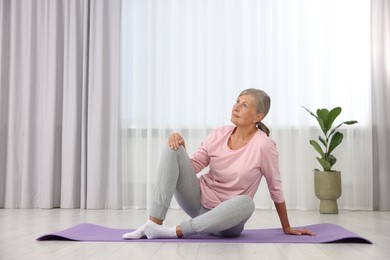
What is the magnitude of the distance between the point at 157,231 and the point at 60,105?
9.17ft

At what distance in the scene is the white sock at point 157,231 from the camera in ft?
8.10

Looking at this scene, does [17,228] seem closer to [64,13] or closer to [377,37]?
[64,13]

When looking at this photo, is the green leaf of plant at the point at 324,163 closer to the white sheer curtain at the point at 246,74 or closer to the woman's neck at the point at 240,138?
the white sheer curtain at the point at 246,74

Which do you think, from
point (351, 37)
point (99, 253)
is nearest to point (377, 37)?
point (351, 37)

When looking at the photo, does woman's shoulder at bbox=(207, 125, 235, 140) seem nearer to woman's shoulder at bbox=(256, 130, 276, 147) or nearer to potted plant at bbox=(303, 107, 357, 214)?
woman's shoulder at bbox=(256, 130, 276, 147)

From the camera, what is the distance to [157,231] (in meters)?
2.47

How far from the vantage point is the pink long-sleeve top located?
8.52 feet

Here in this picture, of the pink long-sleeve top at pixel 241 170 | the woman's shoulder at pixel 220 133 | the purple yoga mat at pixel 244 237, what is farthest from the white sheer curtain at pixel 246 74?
the pink long-sleeve top at pixel 241 170

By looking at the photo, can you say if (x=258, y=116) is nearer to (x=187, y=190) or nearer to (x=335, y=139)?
(x=187, y=190)

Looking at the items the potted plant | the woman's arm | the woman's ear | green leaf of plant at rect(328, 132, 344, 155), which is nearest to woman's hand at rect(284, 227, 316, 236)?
the woman's arm

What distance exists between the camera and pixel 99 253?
7.18ft

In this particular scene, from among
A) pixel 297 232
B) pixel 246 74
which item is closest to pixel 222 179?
pixel 297 232

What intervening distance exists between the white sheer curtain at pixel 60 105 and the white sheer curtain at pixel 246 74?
18 centimetres

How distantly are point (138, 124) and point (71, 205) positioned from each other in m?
0.92
